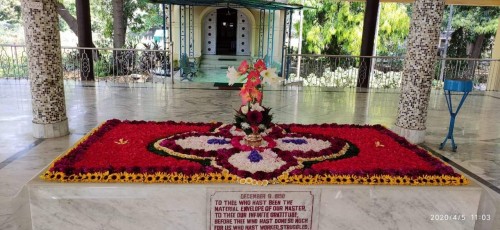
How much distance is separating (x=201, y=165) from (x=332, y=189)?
3.14 ft

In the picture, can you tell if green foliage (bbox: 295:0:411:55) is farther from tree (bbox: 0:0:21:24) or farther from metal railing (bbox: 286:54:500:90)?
tree (bbox: 0:0:21:24)

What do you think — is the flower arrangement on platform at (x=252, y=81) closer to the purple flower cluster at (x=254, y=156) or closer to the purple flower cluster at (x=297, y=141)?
the purple flower cluster at (x=254, y=156)

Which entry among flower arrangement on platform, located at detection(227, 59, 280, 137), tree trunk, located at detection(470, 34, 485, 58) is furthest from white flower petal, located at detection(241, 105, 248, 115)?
tree trunk, located at detection(470, 34, 485, 58)

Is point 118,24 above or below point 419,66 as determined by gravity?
above

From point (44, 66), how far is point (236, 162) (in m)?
2.68

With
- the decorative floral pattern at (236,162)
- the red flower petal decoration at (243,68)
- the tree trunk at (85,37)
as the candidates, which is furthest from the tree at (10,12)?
the red flower petal decoration at (243,68)

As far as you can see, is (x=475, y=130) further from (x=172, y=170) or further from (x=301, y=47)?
(x=301, y=47)

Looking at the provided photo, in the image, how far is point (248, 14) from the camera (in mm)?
14047

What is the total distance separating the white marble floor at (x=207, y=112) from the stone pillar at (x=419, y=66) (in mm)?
348

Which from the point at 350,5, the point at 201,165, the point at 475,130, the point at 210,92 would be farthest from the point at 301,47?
the point at 201,165

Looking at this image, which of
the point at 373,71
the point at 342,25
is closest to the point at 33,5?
the point at 373,71

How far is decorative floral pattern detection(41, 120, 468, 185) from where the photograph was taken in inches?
106

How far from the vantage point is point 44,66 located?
4297 millimetres
